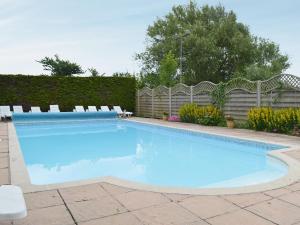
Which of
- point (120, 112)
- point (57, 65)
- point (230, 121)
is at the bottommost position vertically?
point (230, 121)

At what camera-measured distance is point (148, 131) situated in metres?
14.0

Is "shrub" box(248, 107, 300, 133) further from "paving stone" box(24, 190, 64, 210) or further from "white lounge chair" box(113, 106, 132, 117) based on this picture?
"white lounge chair" box(113, 106, 132, 117)

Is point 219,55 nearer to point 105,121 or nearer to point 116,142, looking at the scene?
point 105,121

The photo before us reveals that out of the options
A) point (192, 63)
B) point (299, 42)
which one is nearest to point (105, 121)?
point (192, 63)

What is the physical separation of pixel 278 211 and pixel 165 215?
1207 mm

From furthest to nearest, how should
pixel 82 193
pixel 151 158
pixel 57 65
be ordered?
pixel 57 65, pixel 151 158, pixel 82 193

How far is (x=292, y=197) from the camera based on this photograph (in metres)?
3.98

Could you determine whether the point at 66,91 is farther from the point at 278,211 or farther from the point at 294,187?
the point at 278,211

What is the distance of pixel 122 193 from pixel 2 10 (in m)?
12.3

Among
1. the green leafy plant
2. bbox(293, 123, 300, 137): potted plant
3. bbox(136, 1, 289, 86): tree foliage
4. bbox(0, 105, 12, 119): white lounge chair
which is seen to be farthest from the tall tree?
bbox(293, 123, 300, 137): potted plant

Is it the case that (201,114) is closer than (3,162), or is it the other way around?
(3,162)

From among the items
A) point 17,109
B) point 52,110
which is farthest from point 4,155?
point 52,110

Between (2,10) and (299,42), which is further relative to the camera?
(299,42)

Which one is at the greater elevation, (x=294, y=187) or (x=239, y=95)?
(x=239, y=95)
